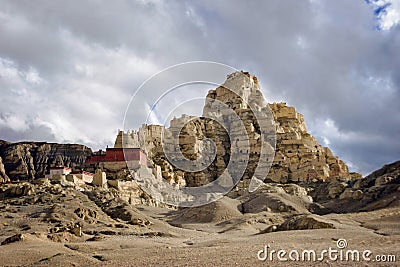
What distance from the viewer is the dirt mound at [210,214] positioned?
40.5m

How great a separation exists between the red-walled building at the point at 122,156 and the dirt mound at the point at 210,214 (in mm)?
16113

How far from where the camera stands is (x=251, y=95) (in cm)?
10156

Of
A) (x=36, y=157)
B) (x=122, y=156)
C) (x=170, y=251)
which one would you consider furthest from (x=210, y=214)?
(x=36, y=157)

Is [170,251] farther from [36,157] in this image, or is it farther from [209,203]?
[36,157]

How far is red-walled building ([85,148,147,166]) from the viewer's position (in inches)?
2350

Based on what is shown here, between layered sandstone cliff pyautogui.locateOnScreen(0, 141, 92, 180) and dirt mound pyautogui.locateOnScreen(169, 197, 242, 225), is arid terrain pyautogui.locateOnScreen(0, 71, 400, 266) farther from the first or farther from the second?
layered sandstone cliff pyautogui.locateOnScreen(0, 141, 92, 180)

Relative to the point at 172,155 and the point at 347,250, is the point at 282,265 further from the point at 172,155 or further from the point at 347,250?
the point at 172,155

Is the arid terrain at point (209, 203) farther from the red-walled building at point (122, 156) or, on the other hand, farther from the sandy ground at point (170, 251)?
the red-walled building at point (122, 156)

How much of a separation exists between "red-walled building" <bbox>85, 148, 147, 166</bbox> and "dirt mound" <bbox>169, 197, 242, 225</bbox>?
1611 cm


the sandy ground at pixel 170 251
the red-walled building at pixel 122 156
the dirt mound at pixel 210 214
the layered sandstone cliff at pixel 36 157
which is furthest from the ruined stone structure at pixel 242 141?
the sandy ground at pixel 170 251

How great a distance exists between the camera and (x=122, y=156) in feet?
200

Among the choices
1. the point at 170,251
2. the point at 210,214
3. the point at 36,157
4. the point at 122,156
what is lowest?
the point at 170,251

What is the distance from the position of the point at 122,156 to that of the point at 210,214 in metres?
23.7

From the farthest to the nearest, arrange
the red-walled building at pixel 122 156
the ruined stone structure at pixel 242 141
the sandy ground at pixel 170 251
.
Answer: the ruined stone structure at pixel 242 141 → the red-walled building at pixel 122 156 → the sandy ground at pixel 170 251
